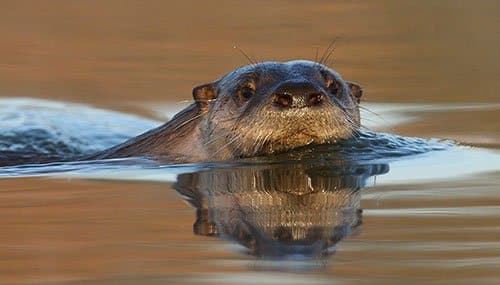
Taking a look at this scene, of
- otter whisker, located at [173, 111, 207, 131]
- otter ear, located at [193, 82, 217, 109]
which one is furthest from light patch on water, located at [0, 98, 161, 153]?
otter ear, located at [193, 82, 217, 109]

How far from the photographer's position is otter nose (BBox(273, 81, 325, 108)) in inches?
233

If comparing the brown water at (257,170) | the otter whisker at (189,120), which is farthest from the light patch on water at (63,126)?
the otter whisker at (189,120)

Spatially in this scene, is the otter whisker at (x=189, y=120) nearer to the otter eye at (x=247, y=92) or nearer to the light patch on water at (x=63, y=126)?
→ the otter eye at (x=247, y=92)

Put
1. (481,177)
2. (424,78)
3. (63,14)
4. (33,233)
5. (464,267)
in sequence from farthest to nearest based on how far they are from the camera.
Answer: (63,14) < (424,78) < (481,177) < (33,233) < (464,267)

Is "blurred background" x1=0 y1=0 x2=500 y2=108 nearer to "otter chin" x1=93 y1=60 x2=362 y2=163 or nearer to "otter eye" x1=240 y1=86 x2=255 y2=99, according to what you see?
"otter chin" x1=93 y1=60 x2=362 y2=163

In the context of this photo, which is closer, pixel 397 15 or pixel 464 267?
pixel 464 267

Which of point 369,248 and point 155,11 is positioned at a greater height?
point 155,11

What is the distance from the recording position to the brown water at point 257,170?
3.88 meters

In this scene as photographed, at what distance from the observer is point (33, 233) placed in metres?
4.45

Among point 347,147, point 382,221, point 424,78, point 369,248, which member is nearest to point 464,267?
point 369,248

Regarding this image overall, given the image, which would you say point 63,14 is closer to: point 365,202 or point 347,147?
point 347,147

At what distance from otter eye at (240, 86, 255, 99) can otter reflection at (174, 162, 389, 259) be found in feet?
1.38

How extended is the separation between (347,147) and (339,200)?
1306 mm

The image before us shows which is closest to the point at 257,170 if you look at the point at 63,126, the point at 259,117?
the point at 259,117
